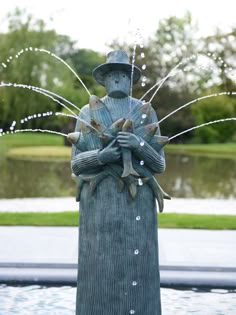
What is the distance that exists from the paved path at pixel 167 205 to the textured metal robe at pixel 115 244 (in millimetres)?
9397

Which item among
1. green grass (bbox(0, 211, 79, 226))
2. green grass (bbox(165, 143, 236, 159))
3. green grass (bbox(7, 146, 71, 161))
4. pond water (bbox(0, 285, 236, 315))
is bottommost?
pond water (bbox(0, 285, 236, 315))

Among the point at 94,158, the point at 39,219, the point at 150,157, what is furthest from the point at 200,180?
the point at 94,158

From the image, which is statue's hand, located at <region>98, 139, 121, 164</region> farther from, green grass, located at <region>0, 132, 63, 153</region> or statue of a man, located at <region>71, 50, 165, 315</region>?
green grass, located at <region>0, 132, 63, 153</region>

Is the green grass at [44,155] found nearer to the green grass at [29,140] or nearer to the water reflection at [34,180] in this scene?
the water reflection at [34,180]

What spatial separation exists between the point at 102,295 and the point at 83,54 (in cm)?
6947

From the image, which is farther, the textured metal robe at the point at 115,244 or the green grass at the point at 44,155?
the green grass at the point at 44,155

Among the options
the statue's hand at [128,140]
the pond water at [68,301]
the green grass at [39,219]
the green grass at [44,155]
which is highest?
the green grass at [44,155]

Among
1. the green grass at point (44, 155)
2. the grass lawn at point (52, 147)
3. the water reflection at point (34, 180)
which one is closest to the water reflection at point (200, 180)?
the water reflection at point (34, 180)

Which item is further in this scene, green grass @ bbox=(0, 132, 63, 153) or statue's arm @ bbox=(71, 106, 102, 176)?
green grass @ bbox=(0, 132, 63, 153)

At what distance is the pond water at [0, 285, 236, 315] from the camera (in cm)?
670

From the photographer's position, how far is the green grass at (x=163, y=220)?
11.9m

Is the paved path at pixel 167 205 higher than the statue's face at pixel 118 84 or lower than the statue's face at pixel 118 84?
lower

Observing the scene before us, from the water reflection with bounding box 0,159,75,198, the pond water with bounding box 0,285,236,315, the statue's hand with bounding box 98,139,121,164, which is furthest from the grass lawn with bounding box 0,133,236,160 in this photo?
the statue's hand with bounding box 98,139,121,164

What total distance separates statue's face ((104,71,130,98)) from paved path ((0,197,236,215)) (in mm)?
9377
